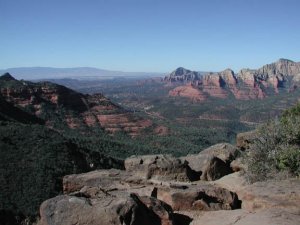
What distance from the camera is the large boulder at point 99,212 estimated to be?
10.7 meters

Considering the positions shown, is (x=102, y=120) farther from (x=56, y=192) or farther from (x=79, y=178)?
(x=79, y=178)

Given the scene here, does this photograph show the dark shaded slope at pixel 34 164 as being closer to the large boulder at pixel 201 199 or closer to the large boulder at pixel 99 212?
the large boulder at pixel 201 199

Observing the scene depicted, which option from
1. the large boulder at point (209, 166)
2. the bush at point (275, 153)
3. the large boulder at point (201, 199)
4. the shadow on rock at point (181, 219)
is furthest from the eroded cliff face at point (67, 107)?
the shadow on rock at point (181, 219)

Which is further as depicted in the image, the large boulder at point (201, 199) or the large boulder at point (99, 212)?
the large boulder at point (201, 199)

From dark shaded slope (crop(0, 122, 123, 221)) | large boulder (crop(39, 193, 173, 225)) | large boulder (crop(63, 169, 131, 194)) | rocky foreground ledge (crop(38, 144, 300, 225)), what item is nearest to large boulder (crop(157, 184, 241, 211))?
rocky foreground ledge (crop(38, 144, 300, 225))

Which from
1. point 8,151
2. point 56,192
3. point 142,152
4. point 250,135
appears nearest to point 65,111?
point 142,152

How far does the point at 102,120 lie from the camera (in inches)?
4742

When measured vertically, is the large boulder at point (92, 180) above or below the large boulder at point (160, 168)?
below

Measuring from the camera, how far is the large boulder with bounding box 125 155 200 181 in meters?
17.9

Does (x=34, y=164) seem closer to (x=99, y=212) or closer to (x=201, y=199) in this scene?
(x=201, y=199)

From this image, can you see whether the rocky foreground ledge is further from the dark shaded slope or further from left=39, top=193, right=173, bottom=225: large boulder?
the dark shaded slope

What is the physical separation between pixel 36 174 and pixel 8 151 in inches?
236

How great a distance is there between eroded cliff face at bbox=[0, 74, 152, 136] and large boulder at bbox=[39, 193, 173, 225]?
97.9 m

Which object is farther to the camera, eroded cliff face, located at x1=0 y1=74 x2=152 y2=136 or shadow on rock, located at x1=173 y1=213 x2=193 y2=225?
eroded cliff face, located at x1=0 y1=74 x2=152 y2=136
